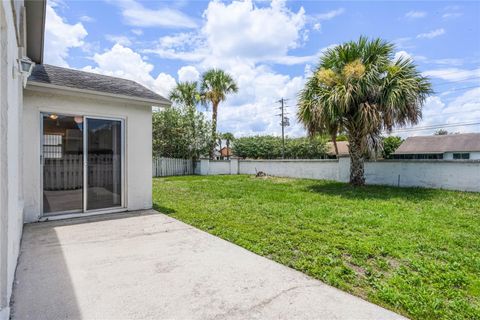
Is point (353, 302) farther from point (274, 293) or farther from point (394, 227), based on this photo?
point (394, 227)

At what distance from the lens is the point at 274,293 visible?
2.68 metres

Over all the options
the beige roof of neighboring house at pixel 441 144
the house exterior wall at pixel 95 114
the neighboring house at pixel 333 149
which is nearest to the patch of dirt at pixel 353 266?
the house exterior wall at pixel 95 114

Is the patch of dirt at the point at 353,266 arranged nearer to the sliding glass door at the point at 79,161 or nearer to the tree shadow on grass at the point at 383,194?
Answer: the tree shadow on grass at the point at 383,194

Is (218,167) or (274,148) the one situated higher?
(274,148)

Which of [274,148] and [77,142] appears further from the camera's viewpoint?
[274,148]

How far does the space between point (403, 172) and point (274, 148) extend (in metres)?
21.6

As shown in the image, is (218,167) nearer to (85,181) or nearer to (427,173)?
(427,173)

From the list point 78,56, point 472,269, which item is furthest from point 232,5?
point 472,269

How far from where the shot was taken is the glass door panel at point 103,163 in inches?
235

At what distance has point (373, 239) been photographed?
438 centimetres

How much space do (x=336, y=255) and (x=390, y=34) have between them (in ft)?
33.4

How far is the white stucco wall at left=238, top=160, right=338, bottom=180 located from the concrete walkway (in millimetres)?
10525

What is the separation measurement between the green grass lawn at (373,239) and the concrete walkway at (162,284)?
Result: 339 millimetres

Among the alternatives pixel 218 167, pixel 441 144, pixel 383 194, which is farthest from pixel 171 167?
pixel 441 144
